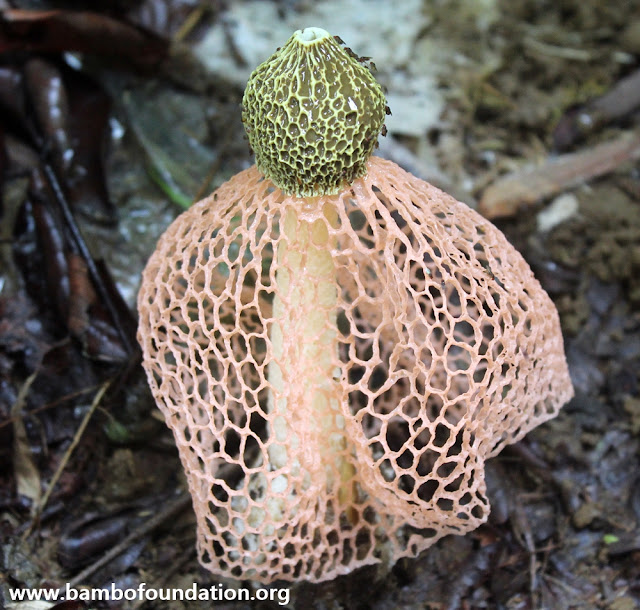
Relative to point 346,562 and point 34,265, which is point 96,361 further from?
point 346,562

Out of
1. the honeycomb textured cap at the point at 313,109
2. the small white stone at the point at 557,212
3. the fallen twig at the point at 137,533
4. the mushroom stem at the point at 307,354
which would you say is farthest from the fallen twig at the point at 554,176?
the fallen twig at the point at 137,533

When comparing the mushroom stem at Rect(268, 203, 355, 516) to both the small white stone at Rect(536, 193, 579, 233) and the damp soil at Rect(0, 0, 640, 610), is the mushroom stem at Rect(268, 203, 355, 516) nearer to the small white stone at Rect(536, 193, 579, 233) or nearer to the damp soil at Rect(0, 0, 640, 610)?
the damp soil at Rect(0, 0, 640, 610)

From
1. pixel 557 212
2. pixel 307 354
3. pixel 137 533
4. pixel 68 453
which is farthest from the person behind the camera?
pixel 557 212

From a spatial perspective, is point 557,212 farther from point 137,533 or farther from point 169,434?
point 137,533

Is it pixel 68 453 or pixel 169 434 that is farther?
pixel 169 434

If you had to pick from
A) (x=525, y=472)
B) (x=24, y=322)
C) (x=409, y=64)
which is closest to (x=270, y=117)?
(x=24, y=322)

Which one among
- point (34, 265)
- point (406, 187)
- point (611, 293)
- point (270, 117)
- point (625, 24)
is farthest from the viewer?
point (625, 24)

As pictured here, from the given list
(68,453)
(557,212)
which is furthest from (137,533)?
(557,212)
